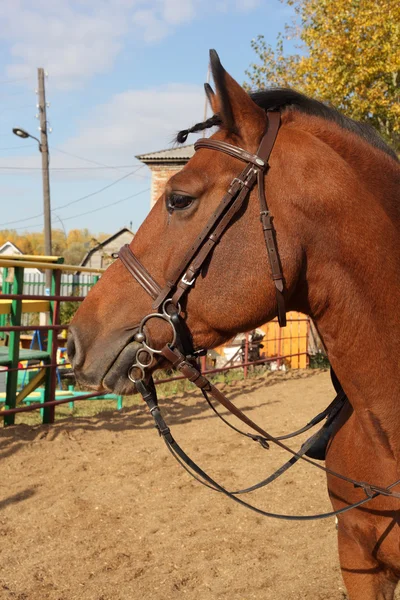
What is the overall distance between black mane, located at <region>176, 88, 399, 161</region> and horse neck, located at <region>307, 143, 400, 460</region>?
0.30m

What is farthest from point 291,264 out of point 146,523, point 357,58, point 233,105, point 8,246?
point 8,246

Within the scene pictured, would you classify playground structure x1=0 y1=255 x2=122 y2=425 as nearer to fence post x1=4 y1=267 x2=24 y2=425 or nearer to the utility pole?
fence post x1=4 y1=267 x2=24 y2=425

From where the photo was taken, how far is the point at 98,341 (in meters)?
1.99

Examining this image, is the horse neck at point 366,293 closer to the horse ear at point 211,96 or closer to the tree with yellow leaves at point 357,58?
the horse ear at point 211,96

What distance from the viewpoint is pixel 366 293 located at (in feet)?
6.38

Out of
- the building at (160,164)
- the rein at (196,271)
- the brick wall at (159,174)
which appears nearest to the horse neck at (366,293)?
the rein at (196,271)

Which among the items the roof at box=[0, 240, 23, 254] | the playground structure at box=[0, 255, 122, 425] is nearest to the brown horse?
the playground structure at box=[0, 255, 122, 425]

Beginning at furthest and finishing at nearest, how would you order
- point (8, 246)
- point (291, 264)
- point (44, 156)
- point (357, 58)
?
point (8, 246), point (44, 156), point (357, 58), point (291, 264)

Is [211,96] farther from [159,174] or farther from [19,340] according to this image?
[159,174]

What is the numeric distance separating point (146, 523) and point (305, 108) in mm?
3609

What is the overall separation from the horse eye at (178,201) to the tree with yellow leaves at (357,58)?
12.6m

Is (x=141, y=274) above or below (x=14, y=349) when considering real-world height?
above

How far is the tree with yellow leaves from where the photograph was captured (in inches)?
519

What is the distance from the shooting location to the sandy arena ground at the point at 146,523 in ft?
11.6
